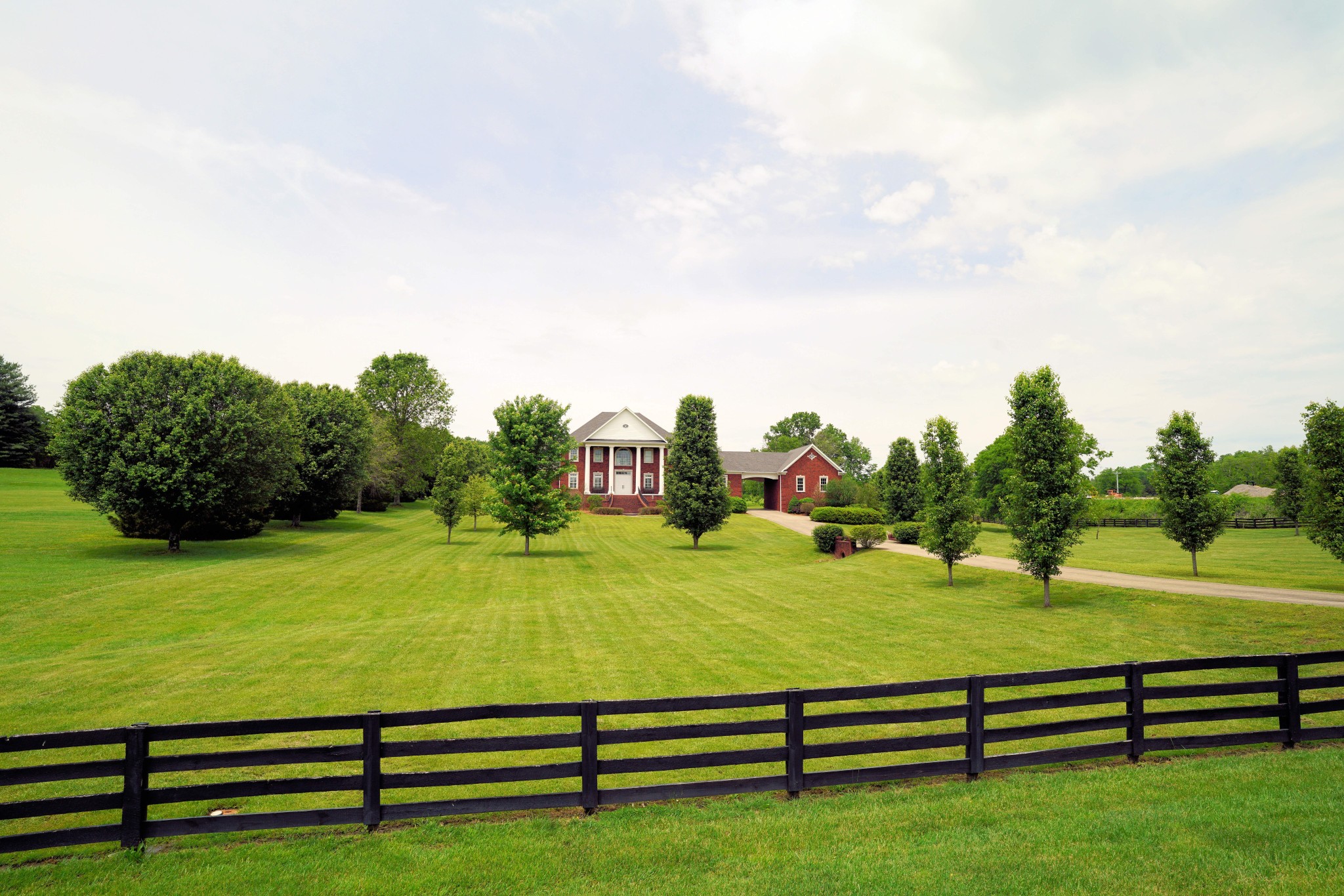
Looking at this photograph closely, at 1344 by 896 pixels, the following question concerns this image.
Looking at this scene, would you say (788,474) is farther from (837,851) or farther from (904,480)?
(837,851)

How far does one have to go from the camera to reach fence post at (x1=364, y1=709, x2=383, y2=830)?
7566 millimetres

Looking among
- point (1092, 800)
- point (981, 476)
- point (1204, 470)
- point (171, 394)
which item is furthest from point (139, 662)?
point (981, 476)

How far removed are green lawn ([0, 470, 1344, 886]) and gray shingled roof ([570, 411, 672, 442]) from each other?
36981 mm

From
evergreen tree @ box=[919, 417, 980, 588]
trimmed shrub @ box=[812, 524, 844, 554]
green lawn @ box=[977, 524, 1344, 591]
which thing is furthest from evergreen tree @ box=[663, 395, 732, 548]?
evergreen tree @ box=[919, 417, 980, 588]

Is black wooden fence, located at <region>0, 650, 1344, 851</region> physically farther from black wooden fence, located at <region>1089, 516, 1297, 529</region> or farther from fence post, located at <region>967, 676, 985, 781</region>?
black wooden fence, located at <region>1089, 516, 1297, 529</region>

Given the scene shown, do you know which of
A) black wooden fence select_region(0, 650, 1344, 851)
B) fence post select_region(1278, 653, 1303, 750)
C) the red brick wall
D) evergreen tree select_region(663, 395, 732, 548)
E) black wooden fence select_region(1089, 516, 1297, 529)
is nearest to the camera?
black wooden fence select_region(0, 650, 1344, 851)

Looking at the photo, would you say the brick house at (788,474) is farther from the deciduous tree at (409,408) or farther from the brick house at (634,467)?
the deciduous tree at (409,408)

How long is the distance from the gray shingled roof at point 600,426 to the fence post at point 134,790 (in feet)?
216

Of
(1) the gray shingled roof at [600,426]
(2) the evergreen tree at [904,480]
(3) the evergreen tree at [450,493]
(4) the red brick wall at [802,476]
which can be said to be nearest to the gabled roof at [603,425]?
(1) the gray shingled roof at [600,426]

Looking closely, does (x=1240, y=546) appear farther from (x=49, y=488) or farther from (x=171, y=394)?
(x=49, y=488)

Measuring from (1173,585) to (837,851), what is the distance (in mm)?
24110

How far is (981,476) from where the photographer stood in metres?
86.4

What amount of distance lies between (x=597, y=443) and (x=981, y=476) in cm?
4895

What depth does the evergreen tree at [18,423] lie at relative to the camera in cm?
7488
